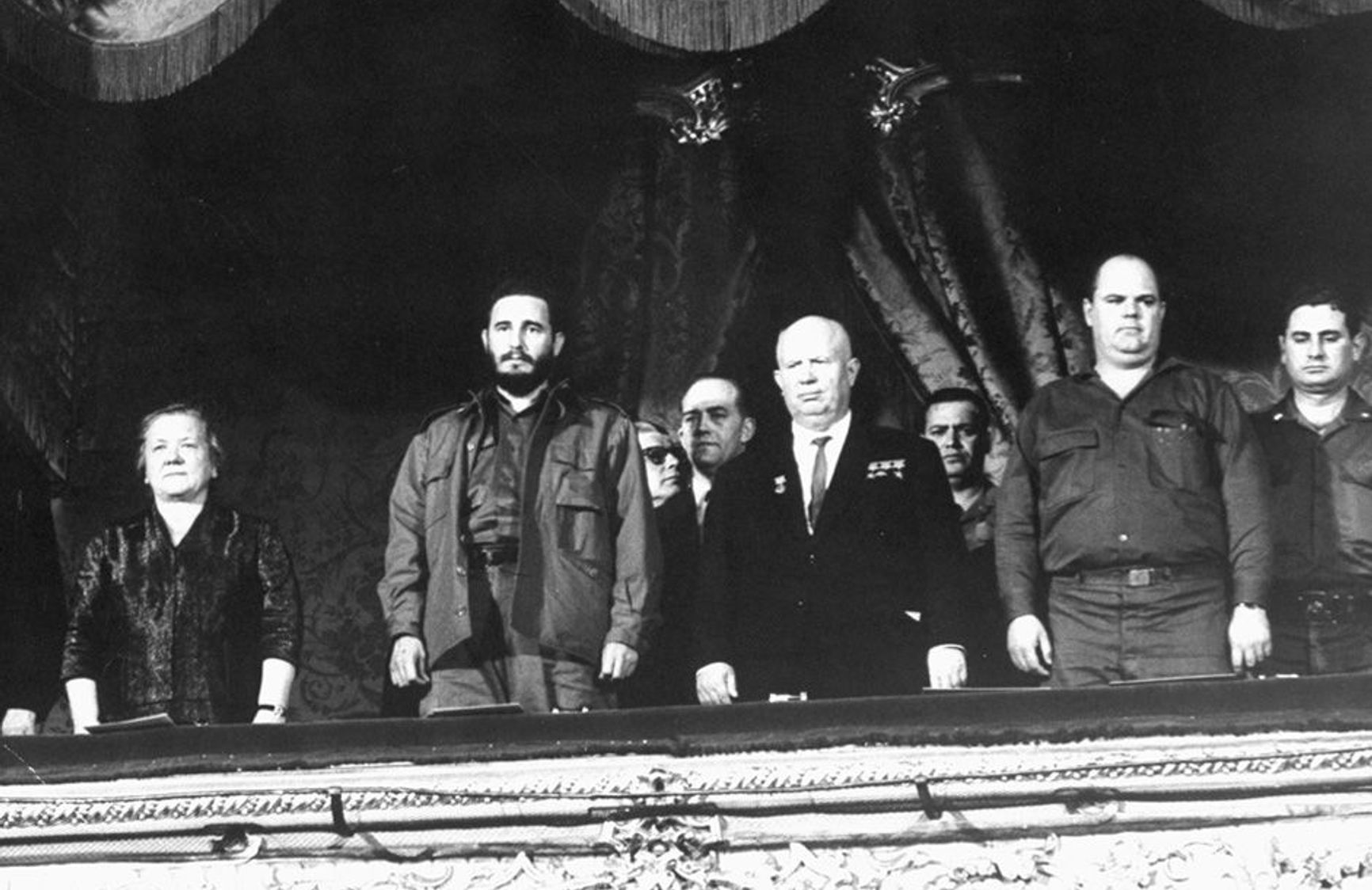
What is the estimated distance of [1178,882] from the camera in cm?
666

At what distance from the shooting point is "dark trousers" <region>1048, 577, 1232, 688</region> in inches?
276

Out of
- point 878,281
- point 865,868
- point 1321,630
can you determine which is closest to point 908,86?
point 878,281

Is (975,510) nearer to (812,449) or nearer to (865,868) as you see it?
(812,449)

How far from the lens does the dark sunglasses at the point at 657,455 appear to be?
802 centimetres

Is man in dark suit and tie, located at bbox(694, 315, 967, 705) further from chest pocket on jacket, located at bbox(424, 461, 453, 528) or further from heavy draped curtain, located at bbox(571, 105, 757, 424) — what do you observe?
heavy draped curtain, located at bbox(571, 105, 757, 424)

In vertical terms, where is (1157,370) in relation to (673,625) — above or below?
above

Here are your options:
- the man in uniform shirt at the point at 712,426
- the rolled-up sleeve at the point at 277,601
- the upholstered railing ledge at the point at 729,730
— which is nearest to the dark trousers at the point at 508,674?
the upholstered railing ledge at the point at 729,730

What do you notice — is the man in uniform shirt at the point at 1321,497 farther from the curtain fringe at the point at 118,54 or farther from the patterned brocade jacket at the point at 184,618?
the curtain fringe at the point at 118,54

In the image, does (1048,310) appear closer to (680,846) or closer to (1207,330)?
(1207,330)

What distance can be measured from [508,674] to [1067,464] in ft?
4.90

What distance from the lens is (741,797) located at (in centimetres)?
687

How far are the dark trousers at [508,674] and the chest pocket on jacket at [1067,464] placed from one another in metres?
1.22

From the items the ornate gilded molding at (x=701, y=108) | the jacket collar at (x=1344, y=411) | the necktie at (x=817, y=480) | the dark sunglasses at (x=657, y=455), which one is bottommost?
the necktie at (x=817, y=480)

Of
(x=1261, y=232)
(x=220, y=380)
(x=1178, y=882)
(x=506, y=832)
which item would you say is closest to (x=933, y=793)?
(x=1178, y=882)
